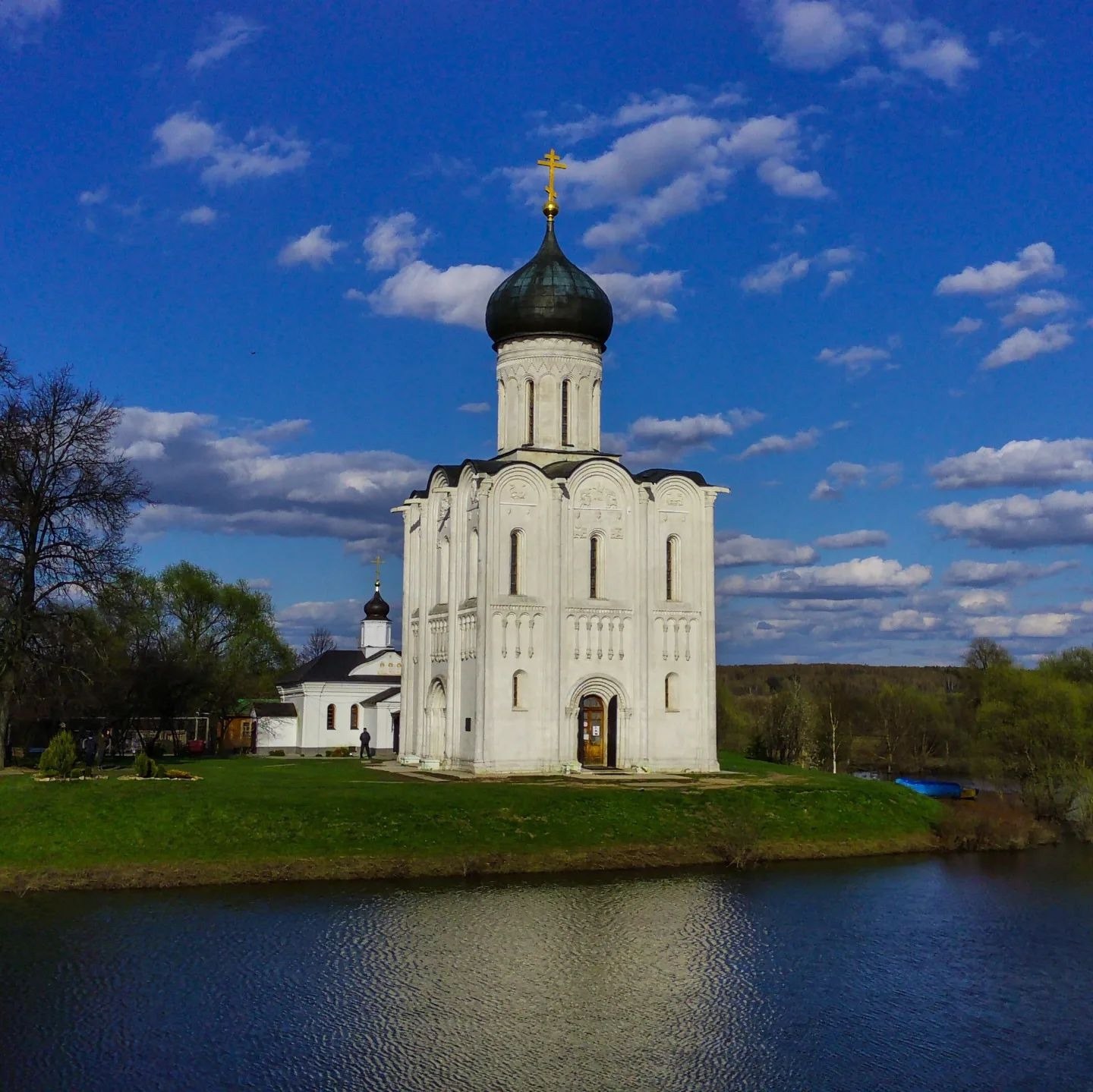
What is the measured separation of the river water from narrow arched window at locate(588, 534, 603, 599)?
470 inches

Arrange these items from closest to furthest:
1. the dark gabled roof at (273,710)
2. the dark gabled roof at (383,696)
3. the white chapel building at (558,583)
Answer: the white chapel building at (558,583) < the dark gabled roof at (383,696) < the dark gabled roof at (273,710)

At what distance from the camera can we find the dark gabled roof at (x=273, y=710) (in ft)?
171

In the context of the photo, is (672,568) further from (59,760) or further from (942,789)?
(59,760)

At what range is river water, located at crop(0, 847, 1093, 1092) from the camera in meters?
11.8

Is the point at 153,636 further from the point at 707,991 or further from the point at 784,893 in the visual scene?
the point at 707,991

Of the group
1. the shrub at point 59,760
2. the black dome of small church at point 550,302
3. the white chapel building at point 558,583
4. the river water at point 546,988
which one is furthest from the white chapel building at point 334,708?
the river water at point 546,988

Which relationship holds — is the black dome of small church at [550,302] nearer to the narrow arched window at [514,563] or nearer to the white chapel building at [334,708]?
the narrow arched window at [514,563]

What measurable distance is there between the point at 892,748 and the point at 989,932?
→ 134 feet

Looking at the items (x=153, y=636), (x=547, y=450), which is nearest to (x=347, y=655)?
(x=153, y=636)

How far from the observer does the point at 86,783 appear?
81.8 feet

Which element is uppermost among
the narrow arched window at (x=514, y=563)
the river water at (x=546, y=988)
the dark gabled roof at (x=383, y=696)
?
the narrow arched window at (x=514, y=563)

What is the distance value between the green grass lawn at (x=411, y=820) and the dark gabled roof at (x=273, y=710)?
22.9m

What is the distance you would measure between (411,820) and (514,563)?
954 centimetres

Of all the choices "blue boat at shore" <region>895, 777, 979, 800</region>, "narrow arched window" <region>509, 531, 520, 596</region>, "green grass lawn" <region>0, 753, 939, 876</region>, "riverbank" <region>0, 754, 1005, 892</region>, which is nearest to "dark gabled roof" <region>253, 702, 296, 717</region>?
"green grass lawn" <region>0, 753, 939, 876</region>
